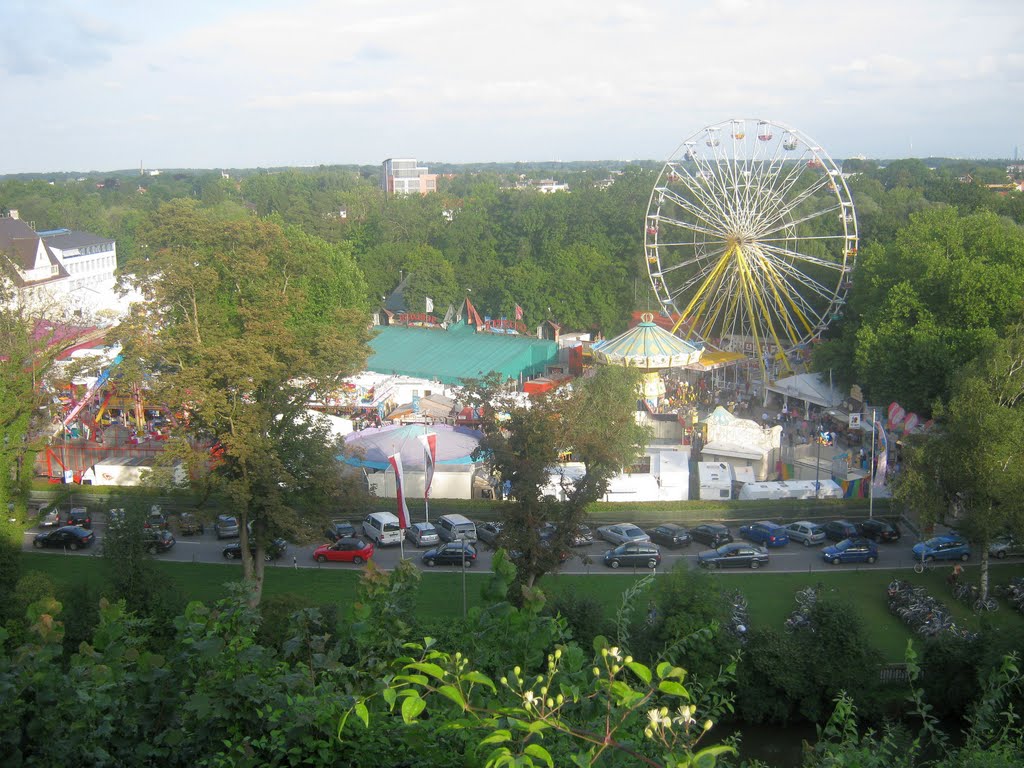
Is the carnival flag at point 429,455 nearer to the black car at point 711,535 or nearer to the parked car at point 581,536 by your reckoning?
the parked car at point 581,536

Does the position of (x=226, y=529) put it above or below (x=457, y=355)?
below

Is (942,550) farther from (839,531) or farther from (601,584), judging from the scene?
(601,584)

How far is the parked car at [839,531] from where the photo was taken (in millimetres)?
20016

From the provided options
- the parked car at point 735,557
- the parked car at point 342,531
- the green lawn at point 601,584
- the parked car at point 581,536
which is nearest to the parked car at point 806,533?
the green lawn at point 601,584

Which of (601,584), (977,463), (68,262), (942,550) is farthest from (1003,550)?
(68,262)

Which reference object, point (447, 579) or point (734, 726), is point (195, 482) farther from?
point (734, 726)

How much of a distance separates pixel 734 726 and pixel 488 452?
6.96 meters

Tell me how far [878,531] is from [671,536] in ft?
15.5

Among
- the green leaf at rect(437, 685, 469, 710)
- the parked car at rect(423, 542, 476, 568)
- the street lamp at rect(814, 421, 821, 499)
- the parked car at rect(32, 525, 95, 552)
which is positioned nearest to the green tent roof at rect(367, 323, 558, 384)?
the street lamp at rect(814, 421, 821, 499)

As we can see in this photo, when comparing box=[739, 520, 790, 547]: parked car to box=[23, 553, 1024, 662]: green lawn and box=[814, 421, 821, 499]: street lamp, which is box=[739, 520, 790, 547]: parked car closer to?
box=[23, 553, 1024, 662]: green lawn

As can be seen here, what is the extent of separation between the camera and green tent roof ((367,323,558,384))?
111 feet

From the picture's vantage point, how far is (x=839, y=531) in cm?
2006

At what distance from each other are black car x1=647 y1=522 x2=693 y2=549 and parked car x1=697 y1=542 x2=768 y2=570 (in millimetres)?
1010

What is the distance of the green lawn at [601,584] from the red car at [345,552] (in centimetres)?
43
